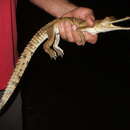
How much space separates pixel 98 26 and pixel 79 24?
0.15 m

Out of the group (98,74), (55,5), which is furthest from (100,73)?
(55,5)

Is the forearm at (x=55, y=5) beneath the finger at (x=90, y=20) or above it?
above

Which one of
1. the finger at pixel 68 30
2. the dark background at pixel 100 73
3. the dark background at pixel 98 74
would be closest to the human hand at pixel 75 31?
the finger at pixel 68 30

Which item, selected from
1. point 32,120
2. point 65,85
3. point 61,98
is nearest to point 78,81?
point 65,85

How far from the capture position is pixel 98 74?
549 cm

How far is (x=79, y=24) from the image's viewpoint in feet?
7.30

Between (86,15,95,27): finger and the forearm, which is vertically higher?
the forearm

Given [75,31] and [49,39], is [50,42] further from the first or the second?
[75,31]

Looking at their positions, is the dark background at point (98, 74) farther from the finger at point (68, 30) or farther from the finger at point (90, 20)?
the finger at point (90, 20)

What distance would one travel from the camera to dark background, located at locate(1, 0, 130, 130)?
410 centimetres

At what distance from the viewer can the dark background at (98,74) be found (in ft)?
13.4

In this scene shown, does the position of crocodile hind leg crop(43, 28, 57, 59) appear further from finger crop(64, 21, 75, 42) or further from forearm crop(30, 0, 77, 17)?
forearm crop(30, 0, 77, 17)

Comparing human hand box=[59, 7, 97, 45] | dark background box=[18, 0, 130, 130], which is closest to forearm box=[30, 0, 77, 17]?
human hand box=[59, 7, 97, 45]

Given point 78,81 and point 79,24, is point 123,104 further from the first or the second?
point 79,24
